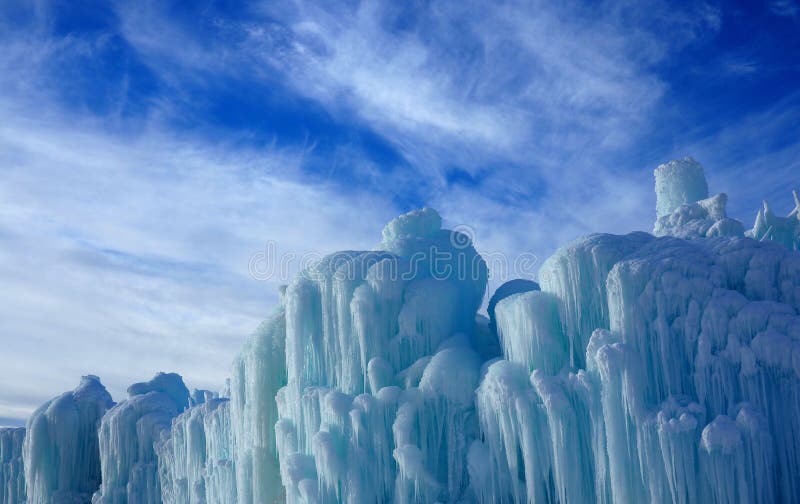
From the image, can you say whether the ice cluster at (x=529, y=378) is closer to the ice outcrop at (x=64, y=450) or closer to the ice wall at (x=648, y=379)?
the ice wall at (x=648, y=379)

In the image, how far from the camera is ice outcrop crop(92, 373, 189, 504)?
27203 mm

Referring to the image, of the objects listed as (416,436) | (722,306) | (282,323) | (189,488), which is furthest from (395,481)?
(189,488)

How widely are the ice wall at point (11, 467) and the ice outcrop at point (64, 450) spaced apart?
2.25 meters

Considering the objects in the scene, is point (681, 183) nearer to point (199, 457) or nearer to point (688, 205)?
point (688, 205)

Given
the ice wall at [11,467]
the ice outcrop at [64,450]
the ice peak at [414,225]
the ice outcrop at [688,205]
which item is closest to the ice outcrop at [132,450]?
the ice outcrop at [64,450]

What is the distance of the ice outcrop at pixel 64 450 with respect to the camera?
2909cm

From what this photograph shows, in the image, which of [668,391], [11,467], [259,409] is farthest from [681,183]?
[11,467]

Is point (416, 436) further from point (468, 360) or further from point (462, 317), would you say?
point (462, 317)

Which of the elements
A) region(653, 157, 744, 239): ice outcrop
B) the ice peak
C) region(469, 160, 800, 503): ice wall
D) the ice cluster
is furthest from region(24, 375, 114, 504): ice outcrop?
region(653, 157, 744, 239): ice outcrop

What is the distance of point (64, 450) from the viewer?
29641 millimetres

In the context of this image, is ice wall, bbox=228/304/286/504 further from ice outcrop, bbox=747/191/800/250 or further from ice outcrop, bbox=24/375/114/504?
ice outcrop, bbox=747/191/800/250

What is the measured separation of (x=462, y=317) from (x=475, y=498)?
545 centimetres

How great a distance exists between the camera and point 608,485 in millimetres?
14883

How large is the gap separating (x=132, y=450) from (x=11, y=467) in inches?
327
